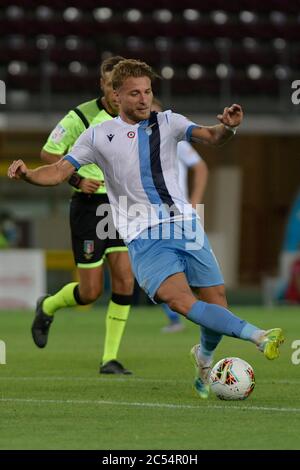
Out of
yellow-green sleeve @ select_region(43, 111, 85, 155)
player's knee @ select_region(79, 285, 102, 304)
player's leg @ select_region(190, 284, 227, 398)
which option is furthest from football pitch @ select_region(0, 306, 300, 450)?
yellow-green sleeve @ select_region(43, 111, 85, 155)

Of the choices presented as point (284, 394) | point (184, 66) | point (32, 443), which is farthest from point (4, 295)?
point (32, 443)

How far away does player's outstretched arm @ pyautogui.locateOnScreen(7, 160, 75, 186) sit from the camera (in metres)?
6.55

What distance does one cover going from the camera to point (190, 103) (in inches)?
847

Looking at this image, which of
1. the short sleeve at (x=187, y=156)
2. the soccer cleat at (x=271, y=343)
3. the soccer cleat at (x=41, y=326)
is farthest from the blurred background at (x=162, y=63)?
the soccer cleat at (x=271, y=343)

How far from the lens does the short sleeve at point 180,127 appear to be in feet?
22.6

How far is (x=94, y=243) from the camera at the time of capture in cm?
886

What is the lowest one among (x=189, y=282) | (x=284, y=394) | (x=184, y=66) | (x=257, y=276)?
(x=257, y=276)

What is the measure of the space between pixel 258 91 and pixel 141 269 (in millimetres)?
15614

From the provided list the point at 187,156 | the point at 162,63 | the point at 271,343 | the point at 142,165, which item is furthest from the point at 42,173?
the point at 162,63

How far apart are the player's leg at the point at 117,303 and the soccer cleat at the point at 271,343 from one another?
2637 mm

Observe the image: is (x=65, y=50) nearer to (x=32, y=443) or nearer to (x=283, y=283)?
(x=283, y=283)

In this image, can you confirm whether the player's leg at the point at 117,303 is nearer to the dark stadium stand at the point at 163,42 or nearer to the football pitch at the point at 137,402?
the football pitch at the point at 137,402

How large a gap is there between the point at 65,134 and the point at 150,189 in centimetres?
205

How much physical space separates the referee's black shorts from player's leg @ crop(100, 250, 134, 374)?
6 centimetres
